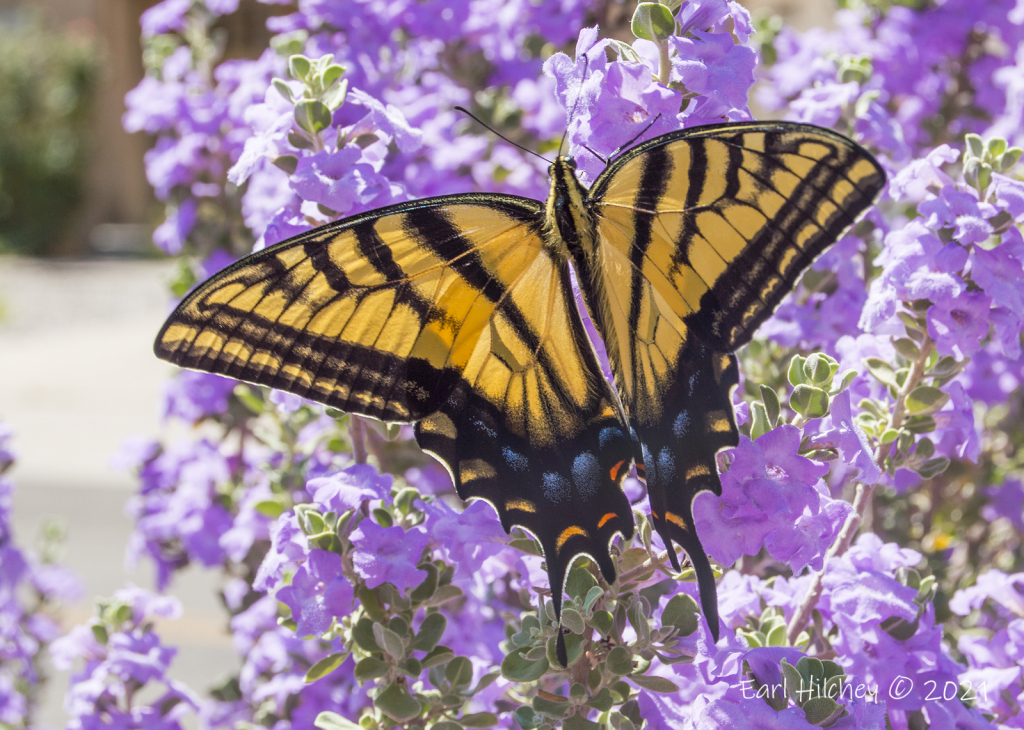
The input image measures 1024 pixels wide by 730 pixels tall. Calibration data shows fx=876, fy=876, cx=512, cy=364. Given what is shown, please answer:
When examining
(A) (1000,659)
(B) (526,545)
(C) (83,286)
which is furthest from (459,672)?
(C) (83,286)

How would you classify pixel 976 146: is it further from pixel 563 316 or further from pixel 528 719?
pixel 528 719

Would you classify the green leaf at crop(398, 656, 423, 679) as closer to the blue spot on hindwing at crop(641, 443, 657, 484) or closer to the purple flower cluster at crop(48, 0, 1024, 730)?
the purple flower cluster at crop(48, 0, 1024, 730)

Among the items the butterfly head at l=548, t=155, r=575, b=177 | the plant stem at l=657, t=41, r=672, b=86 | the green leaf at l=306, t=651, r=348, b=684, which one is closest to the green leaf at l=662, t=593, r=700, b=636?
the green leaf at l=306, t=651, r=348, b=684

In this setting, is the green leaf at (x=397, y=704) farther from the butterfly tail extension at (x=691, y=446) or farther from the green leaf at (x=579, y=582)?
the butterfly tail extension at (x=691, y=446)

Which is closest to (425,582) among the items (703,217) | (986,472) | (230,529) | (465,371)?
(465,371)

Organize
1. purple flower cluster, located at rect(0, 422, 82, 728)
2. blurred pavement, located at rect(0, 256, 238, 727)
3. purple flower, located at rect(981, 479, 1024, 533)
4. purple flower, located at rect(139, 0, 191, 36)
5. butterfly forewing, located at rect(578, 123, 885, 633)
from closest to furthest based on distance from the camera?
butterfly forewing, located at rect(578, 123, 885, 633) < purple flower cluster, located at rect(0, 422, 82, 728) < purple flower, located at rect(981, 479, 1024, 533) < purple flower, located at rect(139, 0, 191, 36) < blurred pavement, located at rect(0, 256, 238, 727)

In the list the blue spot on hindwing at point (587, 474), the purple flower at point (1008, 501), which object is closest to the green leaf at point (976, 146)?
the blue spot on hindwing at point (587, 474)
